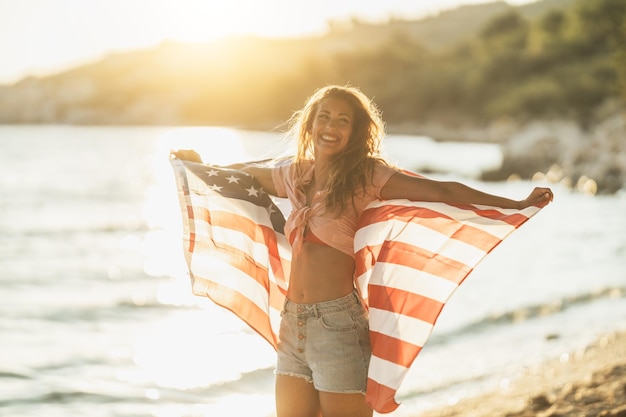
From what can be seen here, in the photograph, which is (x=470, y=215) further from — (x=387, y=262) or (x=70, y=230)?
(x=70, y=230)

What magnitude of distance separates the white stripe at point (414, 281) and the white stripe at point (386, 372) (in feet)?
1.30

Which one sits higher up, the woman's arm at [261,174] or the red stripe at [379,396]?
the woman's arm at [261,174]

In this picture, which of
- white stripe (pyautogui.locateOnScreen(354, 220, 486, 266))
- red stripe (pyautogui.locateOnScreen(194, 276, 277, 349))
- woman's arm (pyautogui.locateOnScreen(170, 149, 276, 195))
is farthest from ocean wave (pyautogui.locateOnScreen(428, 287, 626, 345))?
white stripe (pyautogui.locateOnScreen(354, 220, 486, 266))

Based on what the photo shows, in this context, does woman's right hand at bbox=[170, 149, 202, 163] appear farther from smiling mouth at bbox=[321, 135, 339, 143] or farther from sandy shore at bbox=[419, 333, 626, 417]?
sandy shore at bbox=[419, 333, 626, 417]

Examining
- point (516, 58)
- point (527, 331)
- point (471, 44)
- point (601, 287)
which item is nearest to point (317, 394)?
point (527, 331)

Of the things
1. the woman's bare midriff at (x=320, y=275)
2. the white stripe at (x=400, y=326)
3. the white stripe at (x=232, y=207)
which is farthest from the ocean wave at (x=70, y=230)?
the white stripe at (x=400, y=326)

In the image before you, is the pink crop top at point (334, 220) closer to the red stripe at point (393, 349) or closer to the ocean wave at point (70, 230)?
the red stripe at point (393, 349)

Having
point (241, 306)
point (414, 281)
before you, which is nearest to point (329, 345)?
point (414, 281)

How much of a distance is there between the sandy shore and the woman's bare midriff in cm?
288

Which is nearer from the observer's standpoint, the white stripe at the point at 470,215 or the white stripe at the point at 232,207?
the white stripe at the point at 470,215

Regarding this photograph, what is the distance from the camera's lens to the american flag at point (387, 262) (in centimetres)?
409

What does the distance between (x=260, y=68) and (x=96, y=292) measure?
149146mm

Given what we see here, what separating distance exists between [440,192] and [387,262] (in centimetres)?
48

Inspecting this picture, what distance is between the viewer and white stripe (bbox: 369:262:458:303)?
165 inches
